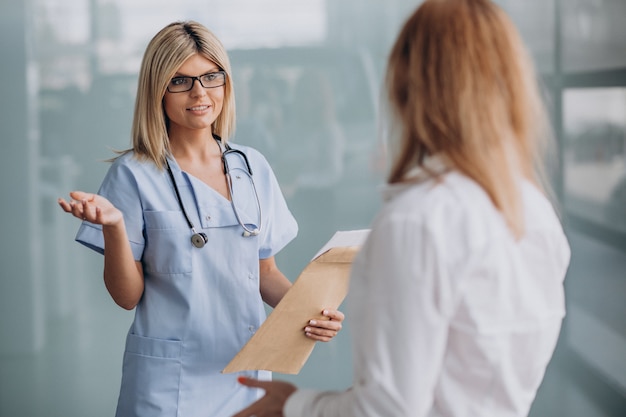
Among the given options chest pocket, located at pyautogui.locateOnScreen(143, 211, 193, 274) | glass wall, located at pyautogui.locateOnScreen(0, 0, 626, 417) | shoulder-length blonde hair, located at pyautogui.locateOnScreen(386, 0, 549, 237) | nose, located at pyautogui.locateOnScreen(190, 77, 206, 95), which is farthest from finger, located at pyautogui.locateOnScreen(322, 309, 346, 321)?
glass wall, located at pyautogui.locateOnScreen(0, 0, 626, 417)

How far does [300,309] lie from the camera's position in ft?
5.32

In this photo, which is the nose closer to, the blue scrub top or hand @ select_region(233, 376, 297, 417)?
the blue scrub top

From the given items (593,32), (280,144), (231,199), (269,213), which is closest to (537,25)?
(593,32)

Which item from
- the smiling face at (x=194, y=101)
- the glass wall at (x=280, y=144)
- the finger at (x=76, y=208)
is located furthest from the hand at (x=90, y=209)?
the glass wall at (x=280, y=144)

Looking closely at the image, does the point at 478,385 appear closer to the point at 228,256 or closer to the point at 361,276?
the point at 361,276

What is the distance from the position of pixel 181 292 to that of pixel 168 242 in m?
0.11

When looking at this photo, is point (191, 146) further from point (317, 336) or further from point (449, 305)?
point (449, 305)

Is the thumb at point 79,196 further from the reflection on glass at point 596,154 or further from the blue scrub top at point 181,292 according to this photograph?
the reflection on glass at point 596,154

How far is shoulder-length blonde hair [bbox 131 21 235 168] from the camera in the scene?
5.66ft

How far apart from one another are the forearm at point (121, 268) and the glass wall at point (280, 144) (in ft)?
5.04

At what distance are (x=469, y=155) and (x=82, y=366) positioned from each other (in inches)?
101

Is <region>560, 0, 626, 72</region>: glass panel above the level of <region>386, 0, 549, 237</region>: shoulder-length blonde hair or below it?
above

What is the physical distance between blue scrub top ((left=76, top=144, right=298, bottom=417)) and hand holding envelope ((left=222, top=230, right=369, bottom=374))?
165 millimetres

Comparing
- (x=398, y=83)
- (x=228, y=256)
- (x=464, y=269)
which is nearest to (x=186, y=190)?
(x=228, y=256)
